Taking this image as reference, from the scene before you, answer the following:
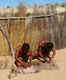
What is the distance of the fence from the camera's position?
7152 millimetres

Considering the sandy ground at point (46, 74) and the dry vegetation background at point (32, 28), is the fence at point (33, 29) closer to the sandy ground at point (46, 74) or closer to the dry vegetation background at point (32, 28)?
the dry vegetation background at point (32, 28)

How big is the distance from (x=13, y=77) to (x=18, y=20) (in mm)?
3335

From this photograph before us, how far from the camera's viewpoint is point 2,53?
734 cm

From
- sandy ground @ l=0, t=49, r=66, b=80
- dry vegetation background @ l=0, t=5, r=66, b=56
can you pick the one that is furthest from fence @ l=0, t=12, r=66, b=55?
sandy ground @ l=0, t=49, r=66, b=80

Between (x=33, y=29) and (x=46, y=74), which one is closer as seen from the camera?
(x=46, y=74)

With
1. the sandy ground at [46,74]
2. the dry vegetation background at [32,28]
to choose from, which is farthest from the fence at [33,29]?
the sandy ground at [46,74]

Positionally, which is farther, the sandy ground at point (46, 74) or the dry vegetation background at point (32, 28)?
the dry vegetation background at point (32, 28)

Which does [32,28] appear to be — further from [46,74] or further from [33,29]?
[46,74]

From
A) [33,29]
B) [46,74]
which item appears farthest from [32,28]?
[46,74]

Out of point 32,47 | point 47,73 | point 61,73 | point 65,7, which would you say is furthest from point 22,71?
point 65,7

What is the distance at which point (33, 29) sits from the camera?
7.36 metres

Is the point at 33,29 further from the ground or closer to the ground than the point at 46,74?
further from the ground

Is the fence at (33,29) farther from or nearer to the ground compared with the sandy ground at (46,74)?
farther from the ground

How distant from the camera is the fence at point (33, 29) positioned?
23.5ft
